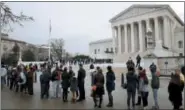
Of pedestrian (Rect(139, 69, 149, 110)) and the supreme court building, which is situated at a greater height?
the supreme court building

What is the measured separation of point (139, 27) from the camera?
8281cm

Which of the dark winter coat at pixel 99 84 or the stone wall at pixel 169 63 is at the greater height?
the stone wall at pixel 169 63

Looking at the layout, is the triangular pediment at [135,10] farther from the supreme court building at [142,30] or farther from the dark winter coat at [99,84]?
the dark winter coat at [99,84]

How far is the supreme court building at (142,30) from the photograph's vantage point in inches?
3095

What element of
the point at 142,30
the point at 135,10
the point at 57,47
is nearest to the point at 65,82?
the point at 142,30

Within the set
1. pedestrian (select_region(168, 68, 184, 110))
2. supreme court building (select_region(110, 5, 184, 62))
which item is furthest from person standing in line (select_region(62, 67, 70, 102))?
supreme court building (select_region(110, 5, 184, 62))

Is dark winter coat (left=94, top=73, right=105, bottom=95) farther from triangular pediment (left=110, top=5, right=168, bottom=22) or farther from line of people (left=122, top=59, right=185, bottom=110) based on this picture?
triangular pediment (left=110, top=5, right=168, bottom=22)

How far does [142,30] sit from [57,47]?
87.6 ft

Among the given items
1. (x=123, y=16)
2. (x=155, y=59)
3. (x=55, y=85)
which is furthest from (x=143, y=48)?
(x=55, y=85)

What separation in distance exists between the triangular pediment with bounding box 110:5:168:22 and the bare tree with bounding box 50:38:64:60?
17517mm

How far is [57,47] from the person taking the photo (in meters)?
93.8

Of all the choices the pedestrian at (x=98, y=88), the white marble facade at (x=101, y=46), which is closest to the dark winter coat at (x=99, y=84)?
the pedestrian at (x=98, y=88)

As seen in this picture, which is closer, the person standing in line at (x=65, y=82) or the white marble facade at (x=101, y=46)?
the person standing in line at (x=65, y=82)

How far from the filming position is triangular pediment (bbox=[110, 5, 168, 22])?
80025 mm
